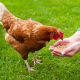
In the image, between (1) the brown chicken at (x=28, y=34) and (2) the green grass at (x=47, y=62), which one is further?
(2) the green grass at (x=47, y=62)

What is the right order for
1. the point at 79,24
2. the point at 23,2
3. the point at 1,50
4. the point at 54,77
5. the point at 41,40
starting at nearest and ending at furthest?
the point at 41,40 → the point at 54,77 → the point at 1,50 → the point at 79,24 → the point at 23,2

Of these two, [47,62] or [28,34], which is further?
[47,62]

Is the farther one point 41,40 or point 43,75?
point 43,75

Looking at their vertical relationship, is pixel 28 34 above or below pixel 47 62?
above

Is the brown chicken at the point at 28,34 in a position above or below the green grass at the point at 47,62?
above

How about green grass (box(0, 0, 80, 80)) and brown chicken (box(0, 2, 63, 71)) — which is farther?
green grass (box(0, 0, 80, 80))

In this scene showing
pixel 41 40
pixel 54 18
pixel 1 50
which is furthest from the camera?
pixel 54 18

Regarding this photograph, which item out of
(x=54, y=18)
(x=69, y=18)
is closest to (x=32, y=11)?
(x=54, y=18)

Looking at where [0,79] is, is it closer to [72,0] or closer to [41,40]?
[41,40]

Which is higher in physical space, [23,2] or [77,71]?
[23,2]

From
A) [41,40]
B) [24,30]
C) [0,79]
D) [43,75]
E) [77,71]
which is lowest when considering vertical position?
[77,71]

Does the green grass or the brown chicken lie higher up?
the brown chicken

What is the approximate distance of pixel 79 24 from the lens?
4.88 m

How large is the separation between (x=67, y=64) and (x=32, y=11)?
395 centimetres
